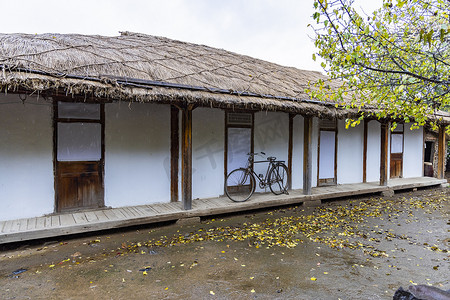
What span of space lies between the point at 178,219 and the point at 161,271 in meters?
1.70

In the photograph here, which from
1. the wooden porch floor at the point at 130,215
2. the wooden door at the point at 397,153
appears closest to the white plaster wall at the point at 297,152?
the wooden porch floor at the point at 130,215

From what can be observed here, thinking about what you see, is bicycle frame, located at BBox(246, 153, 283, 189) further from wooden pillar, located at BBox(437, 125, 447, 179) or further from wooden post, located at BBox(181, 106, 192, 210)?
wooden pillar, located at BBox(437, 125, 447, 179)

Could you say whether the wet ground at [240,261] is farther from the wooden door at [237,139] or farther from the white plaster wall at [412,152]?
the white plaster wall at [412,152]

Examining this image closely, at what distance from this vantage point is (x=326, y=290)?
2.97 m

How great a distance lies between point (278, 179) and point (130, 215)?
11.7ft

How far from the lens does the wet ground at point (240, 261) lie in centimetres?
297

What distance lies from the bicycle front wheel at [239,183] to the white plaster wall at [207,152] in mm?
192

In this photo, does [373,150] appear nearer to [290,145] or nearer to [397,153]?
[397,153]


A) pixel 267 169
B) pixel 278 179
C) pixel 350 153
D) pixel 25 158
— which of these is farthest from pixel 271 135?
pixel 25 158

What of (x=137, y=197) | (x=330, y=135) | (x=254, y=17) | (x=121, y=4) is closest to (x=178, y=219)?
(x=137, y=197)

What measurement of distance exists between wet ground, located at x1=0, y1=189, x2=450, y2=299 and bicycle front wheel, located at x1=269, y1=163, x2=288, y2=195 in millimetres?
1192

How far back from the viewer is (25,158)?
455 cm

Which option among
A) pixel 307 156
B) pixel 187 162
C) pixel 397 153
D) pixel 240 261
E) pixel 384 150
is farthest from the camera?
pixel 397 153

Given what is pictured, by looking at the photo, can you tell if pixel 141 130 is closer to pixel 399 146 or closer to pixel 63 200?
pixel 63 200
